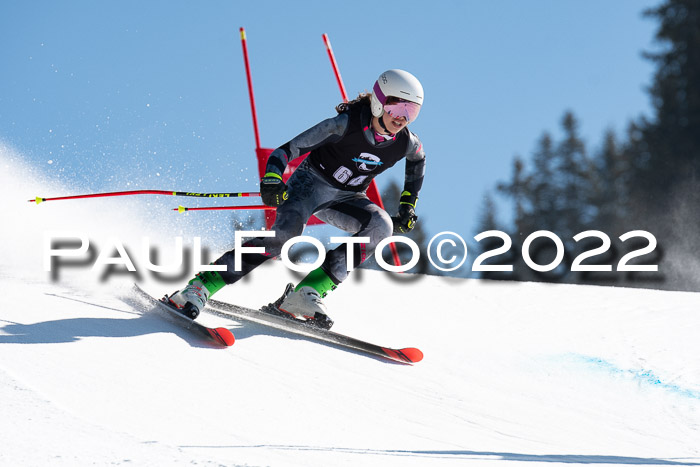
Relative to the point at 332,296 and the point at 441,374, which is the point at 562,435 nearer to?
the point at 441,374

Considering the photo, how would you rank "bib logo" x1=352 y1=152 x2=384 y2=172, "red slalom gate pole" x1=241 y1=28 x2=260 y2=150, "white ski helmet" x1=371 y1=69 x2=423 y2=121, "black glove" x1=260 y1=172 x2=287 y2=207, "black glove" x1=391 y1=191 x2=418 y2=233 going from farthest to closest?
"red slalom gate pole" x1=241 y1=28 x2=260 y2=150 < "black glove" x1=391 y1=191 x2=418 y2=233 < "bib logo" x1=352 y1=152 x2=384 y2=172 < "white ski helmet" x1=371 y1=69 x2=423 y2=121 < "black glove" x1=260 y1=172 x2=287 y2=207

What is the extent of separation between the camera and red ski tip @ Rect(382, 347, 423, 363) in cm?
411

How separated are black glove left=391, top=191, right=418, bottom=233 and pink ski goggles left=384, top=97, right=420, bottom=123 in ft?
2.35

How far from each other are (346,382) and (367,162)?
138 centimetres

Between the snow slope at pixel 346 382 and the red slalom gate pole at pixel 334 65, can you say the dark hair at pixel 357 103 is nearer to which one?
the snow slope at pixel 346 382

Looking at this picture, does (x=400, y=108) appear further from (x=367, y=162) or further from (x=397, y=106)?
(x=367, y=162)

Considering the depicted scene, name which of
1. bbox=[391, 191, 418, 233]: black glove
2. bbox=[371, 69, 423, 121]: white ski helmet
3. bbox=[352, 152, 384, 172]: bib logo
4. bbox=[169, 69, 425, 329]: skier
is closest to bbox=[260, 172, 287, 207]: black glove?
bbox=[169, 69, 425, 329]: skier

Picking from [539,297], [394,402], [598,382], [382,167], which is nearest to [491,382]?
[598,382]

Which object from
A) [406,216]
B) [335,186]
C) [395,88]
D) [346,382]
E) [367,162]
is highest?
[395,88]

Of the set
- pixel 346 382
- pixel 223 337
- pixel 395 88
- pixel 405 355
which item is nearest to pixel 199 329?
pixel 223 337

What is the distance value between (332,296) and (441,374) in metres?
1.88

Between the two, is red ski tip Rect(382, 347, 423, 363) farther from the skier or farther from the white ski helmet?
the white ski helmet

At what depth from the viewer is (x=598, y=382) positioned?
4418mm

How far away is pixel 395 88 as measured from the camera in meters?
4.05
